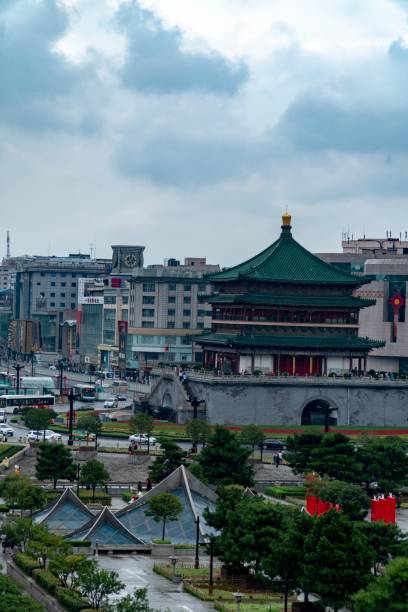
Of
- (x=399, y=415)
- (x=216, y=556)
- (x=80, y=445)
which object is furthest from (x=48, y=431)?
(x=216, y=556)

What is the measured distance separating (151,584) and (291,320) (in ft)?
248

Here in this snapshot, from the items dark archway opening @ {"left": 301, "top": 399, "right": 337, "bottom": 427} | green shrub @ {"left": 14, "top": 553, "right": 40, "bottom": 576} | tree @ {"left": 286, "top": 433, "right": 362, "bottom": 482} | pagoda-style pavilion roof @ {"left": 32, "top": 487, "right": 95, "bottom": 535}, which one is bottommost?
green shrub @ {"left": 14, "top": 553, "right": 40, "bottom": 576}

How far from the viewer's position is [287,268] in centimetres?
15838

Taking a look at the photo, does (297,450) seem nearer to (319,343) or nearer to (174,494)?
(174,494)

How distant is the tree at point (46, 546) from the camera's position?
81.1m

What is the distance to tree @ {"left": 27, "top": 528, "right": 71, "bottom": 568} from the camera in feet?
266

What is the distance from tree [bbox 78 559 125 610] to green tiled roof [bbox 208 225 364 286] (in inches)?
3300

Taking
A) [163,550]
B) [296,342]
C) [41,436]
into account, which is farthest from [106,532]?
[296,342]

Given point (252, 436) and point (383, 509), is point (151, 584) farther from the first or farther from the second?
point (252, 436)

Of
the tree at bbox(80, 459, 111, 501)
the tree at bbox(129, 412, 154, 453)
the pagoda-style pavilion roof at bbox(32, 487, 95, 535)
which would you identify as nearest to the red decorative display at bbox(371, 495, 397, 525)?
the pagoda-style pavilion roof at bbox(32, 487, 95, 535)

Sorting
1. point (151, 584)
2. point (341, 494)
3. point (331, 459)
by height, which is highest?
point (331, 459)

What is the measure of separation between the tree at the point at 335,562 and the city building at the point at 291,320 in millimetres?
81922

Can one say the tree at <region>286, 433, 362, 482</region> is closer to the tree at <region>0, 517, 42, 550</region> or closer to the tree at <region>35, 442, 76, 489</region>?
the tree at <region>35, 442, 76, 489</region>

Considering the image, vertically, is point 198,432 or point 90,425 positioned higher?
point 90,425
